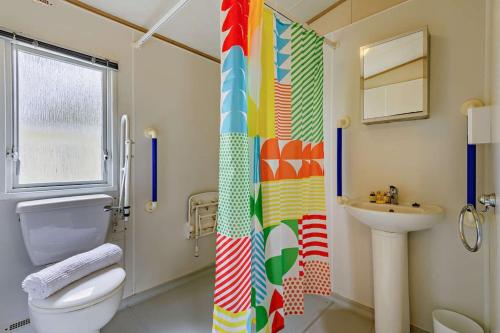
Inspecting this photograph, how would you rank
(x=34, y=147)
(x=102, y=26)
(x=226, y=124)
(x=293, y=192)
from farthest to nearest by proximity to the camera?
(x=102, y=26) → (x=34, y=147) → (x=293, y=192) → (x=226, y=124)

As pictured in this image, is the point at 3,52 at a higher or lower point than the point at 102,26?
lower

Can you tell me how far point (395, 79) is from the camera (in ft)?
4.69

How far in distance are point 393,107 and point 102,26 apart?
2132 millimetres

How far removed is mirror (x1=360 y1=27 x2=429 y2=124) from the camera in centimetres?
134

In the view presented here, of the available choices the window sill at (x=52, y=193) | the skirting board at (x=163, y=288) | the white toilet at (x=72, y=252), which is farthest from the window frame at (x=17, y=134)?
the skirting board at (x=163, y=288)

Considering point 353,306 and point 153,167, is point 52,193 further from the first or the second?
point 353,306

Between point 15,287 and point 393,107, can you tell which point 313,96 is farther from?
point 15,287

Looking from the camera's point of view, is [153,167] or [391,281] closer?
[391,281]

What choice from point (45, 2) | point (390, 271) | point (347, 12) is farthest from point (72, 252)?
point (347, 12)

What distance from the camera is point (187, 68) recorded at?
6.86ft

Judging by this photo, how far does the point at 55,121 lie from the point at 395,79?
90.3 inches

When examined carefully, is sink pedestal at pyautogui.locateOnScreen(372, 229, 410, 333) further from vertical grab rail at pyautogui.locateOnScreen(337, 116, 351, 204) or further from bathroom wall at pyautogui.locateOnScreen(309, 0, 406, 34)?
bathroom wall at pyautogui.locateOnScreen(309, 0, 406, 34)

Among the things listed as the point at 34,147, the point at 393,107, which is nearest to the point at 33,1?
the point at 34,147

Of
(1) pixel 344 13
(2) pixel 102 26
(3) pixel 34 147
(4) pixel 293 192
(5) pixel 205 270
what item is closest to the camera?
(4) pixel 293 192
